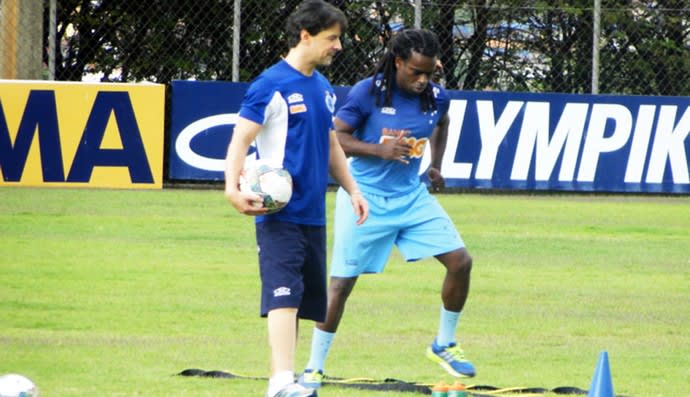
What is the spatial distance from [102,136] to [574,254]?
7783mm

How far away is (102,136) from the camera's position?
20.6 metres

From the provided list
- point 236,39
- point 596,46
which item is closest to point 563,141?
point 596,46

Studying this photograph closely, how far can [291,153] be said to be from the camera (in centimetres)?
706

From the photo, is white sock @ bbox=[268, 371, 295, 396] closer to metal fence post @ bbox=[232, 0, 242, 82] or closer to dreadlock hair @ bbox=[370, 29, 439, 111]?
dreadlock hair @ bbox=[370, 29, 439, 111]

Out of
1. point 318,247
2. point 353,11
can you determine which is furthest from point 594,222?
point 318,247

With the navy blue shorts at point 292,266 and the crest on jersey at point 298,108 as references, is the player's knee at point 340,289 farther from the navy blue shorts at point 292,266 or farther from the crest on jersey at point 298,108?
the crest on jersey at point 298,108

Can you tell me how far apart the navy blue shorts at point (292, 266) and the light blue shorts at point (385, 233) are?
3.83 ft

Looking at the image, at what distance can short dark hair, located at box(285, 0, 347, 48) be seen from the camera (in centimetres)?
702

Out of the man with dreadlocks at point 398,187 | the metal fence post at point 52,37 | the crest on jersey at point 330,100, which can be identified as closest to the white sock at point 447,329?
the man with dreadlocks at point 398,187

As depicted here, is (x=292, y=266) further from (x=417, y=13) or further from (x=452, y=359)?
(x=417, y=13)

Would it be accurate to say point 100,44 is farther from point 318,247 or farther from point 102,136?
point 318,247

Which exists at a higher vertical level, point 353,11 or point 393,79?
point 393,79

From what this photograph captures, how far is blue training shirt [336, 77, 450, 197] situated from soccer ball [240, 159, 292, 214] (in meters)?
1.74

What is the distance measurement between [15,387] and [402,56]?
325cm
